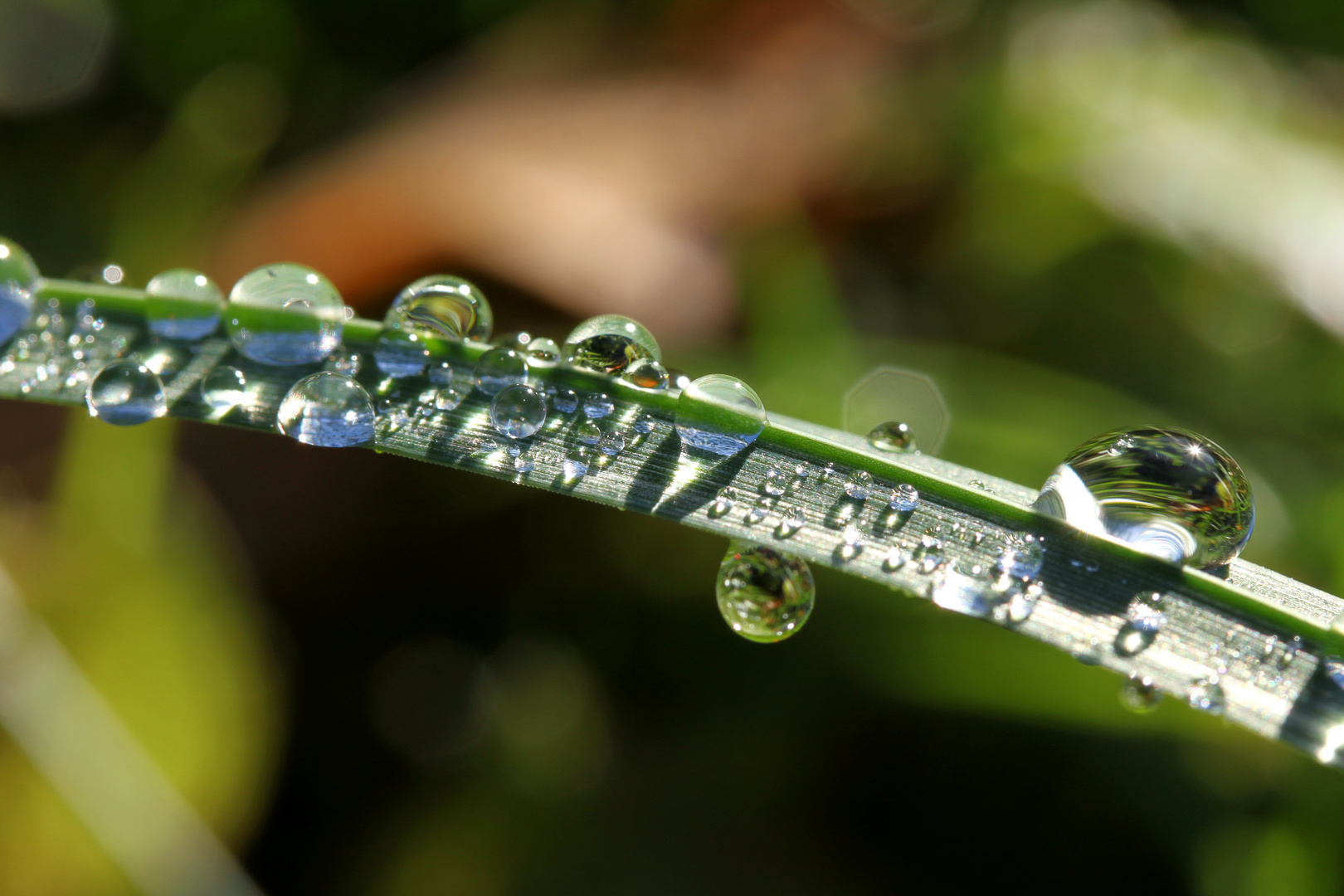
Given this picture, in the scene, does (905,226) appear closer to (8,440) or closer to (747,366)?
(747,366)

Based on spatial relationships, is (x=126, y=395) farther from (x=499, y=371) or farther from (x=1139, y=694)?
(x=1139, y=694)

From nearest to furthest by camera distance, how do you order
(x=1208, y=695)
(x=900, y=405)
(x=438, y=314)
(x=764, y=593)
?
(x=1208, y=695)
(x=764, y=593)
(x=438, y=314)
(x=900, y=405)

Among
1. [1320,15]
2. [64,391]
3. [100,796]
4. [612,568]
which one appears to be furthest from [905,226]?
[100,796]

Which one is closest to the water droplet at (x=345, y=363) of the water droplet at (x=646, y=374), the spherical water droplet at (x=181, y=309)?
the spherical water droplet at (x=181, y=309)

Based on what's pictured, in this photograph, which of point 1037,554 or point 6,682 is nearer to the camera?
point 1037,554

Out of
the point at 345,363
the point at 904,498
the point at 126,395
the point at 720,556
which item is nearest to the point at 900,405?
the point at 720,556

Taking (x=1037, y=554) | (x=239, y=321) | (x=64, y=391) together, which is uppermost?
(x=1037, y=554)
